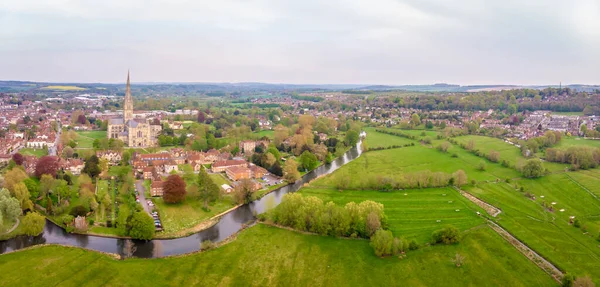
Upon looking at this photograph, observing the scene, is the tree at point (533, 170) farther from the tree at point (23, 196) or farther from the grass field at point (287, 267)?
the tree at point (23, 196)

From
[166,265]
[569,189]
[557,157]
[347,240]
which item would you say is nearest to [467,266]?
[347,240]

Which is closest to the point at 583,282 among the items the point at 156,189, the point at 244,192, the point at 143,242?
the point at 244,192

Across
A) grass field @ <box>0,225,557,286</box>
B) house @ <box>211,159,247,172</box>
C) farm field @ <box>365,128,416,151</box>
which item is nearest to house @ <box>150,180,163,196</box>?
house @ <box>211,159,247,172</box>

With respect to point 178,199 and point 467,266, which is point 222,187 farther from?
point 467,266

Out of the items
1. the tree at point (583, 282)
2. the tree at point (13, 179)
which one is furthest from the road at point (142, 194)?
the tree at point (583, 282)

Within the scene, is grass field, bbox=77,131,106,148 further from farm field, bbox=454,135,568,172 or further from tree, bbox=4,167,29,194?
farm field, bbox=454,135,568,172
